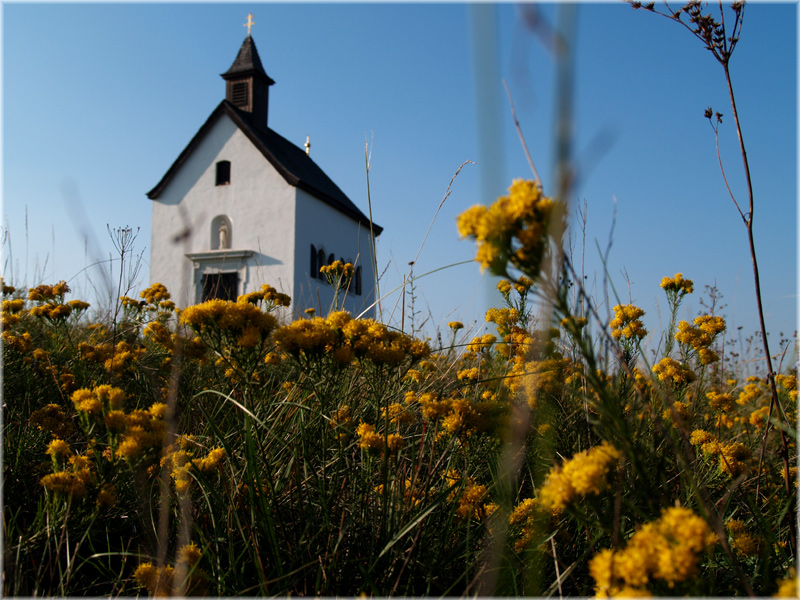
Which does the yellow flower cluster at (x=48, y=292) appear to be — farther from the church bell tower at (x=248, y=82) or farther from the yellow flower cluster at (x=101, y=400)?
the church bell tower at (x=248, y=82)

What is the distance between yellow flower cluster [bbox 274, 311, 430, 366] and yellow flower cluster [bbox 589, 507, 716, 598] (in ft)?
2.87

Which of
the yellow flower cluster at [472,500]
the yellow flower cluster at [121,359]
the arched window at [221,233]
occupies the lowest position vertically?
the yellow flower cluster at [472,500]

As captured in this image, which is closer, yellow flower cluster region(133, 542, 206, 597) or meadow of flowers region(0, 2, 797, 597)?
meadow of flowers region(0, 2, 797, 597)

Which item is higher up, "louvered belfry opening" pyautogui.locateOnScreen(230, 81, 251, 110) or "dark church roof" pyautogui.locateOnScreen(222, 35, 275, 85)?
"dark church roof" pyautogui.locateOnScreen(222, 35, 275, 85)

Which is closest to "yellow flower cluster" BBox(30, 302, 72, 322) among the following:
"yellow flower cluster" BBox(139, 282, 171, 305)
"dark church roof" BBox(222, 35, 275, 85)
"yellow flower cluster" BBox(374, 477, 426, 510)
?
"yellow flower cluster" BBox(139, 282, 171, 305)

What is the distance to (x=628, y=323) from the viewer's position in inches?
101

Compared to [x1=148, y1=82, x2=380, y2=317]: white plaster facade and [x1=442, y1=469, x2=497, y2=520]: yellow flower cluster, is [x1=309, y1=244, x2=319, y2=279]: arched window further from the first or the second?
[x1=442, y1=469, x2=497, y2=520]: yellow flower cluster

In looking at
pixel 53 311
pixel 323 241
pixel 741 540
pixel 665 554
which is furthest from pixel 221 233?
pixel 665 554

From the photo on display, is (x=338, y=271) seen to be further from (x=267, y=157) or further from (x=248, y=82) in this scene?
(x=248, y=82)

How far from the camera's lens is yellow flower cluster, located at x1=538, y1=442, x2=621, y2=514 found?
887 mm

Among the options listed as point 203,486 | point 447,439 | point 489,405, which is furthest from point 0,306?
point 489,405

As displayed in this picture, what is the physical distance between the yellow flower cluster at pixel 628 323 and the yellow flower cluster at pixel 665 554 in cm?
184

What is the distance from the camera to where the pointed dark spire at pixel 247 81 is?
76.9 ft

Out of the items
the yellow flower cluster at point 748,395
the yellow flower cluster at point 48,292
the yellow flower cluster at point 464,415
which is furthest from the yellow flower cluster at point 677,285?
the yellow flower cluster at point 48,292
